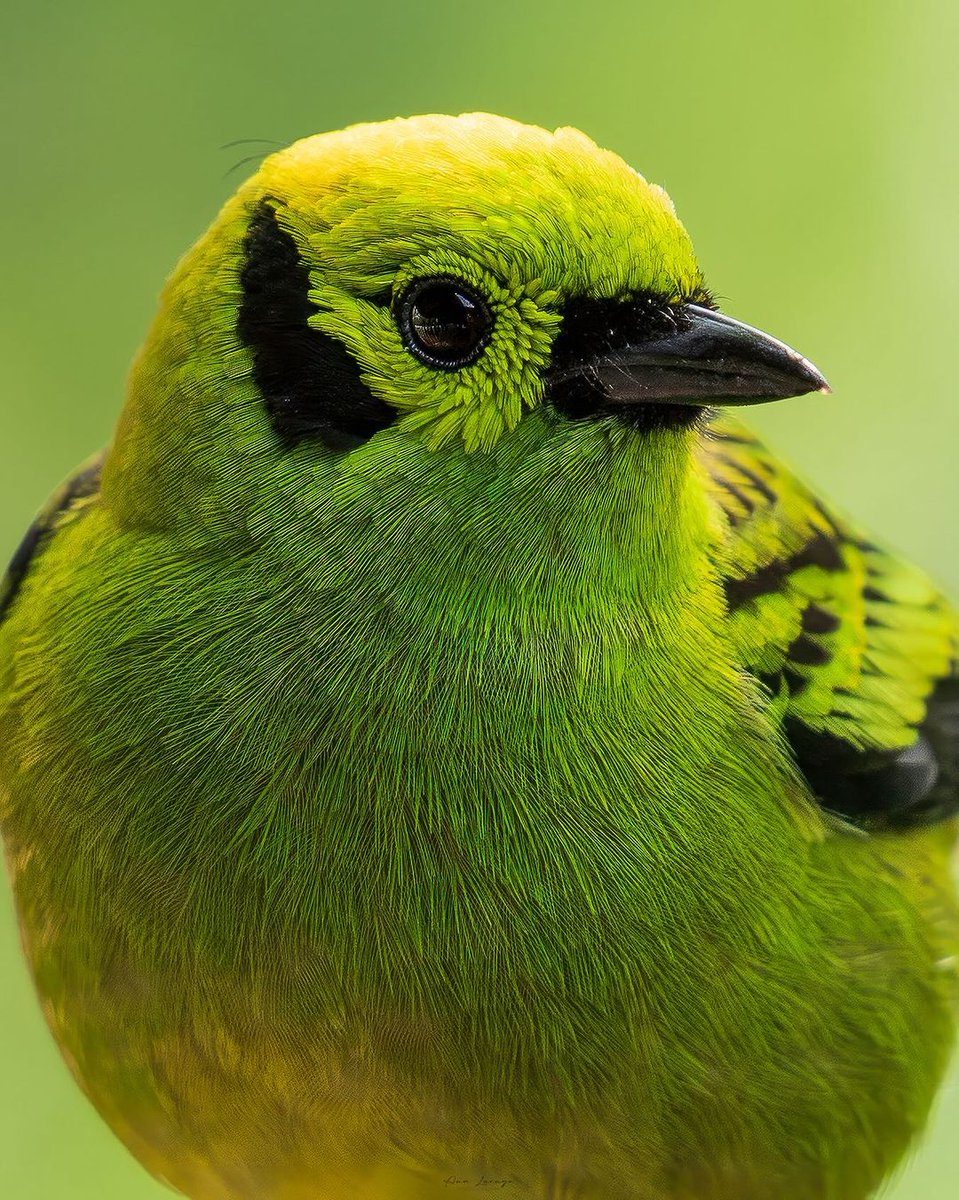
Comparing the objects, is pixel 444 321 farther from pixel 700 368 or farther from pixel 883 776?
pixel 883 776

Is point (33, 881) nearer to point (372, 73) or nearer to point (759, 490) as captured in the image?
point (759, 490)

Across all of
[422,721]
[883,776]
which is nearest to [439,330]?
[422,721]

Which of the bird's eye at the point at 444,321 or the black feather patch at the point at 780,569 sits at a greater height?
the bird's eye at the point at 444,321

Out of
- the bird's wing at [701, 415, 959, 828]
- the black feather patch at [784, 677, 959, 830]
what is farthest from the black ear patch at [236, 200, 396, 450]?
the black feather patch at [784, 677, 959, 830]

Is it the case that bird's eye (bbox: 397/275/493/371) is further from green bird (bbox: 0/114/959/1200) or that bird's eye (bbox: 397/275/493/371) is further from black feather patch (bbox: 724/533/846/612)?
black feather patch (bbox: 724/533/846/612)

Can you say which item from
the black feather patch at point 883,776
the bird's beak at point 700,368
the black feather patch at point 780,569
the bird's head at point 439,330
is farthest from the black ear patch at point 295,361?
the black feather patch at point 883,776

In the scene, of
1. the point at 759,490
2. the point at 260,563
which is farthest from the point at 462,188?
the point at 759,490

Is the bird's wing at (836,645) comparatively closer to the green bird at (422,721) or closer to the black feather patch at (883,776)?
the black feather patch at (883,776)
